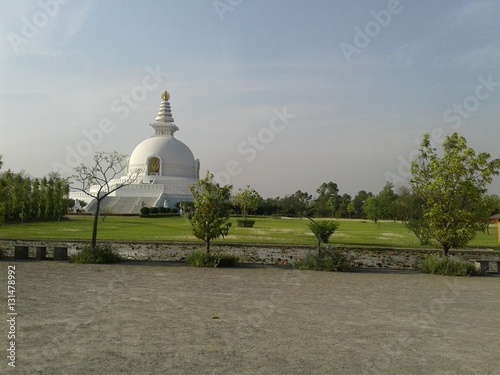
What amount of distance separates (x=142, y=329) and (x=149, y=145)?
63.3 m

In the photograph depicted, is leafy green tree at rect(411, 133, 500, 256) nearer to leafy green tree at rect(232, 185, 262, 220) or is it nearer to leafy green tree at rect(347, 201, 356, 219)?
leafy green tree at rect(232, 185, 262, 220)

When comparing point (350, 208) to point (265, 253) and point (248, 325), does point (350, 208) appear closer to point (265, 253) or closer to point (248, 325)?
point (265, 253)

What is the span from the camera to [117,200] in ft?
187

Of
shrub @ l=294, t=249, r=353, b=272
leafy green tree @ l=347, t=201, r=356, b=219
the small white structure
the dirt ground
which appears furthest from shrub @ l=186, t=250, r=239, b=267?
leafy green tree @ l=347, t=201, r=356, b=219

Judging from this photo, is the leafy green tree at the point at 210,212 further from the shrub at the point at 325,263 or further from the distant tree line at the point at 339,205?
the distant tree line at the point at 339,205

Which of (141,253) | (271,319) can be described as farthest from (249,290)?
(141,253)

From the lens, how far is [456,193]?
49.2ft

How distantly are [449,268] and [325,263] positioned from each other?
366cm

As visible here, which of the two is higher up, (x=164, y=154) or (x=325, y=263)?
(x=164, y=154)

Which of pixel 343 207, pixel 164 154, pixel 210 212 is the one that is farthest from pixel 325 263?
pixel 343 207

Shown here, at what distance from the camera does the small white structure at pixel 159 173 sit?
5666cm

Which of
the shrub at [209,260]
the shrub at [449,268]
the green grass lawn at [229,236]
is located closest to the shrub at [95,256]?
the shrub at [209,260]

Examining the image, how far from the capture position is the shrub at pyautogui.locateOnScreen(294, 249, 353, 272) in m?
14.2

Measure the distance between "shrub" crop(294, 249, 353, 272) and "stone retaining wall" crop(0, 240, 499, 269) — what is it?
4.43 ft
